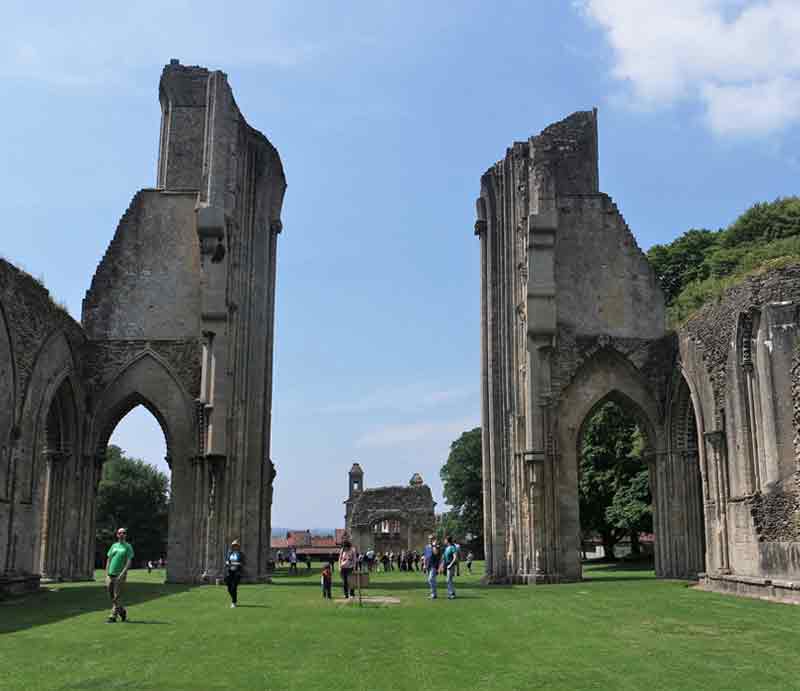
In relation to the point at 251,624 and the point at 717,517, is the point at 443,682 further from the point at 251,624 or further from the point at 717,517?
the point at 717,517

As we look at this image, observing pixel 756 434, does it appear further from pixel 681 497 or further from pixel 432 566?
pixel 432 566

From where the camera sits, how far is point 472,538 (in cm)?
5797

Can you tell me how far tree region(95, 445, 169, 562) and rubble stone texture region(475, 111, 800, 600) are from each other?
31.3 m

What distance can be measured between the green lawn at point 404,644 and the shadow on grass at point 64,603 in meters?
0.06

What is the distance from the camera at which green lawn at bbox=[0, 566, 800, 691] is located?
308 inches

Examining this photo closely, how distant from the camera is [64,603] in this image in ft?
51.1

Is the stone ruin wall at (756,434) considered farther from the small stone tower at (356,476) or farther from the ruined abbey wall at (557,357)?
the small stone tower at (356,476)

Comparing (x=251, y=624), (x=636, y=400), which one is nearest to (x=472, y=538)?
(x=636, y=400)

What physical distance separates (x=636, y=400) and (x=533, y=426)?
137 inches

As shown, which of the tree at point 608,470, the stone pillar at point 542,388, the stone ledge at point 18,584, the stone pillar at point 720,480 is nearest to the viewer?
the stone ledge at point 18,584

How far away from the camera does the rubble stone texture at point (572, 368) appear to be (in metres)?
21.7

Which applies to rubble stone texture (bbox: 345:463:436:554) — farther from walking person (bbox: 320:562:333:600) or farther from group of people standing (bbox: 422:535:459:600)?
walking person (bbox: 320:562:333:600)

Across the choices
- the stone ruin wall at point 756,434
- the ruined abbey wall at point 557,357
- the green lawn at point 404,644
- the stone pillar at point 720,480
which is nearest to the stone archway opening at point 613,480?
the ruined abbey wall at point 557,357

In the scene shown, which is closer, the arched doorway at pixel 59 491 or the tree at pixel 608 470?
the arched doorway at pixel 59 491
